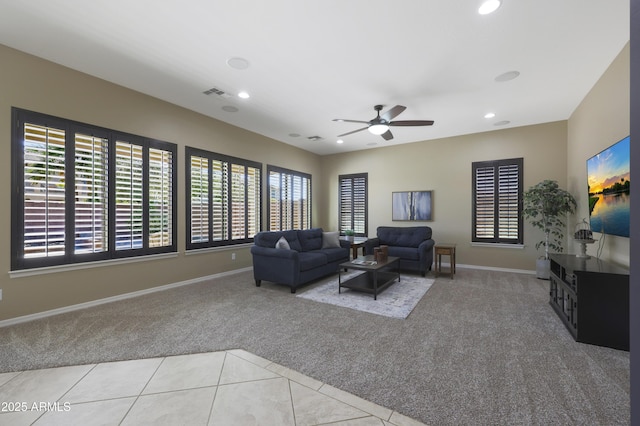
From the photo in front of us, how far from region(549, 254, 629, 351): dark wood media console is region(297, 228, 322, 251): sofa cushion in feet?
12.8

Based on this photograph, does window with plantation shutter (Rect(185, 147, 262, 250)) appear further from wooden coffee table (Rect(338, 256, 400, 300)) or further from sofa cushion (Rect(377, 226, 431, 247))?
sofa cushion (Rect(377, 226, 431, 247))

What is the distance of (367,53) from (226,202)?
3714mm

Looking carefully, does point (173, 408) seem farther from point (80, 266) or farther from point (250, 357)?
point (80, 266)

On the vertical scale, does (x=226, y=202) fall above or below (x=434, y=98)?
below

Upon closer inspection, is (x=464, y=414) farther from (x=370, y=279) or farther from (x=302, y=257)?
(x=302, y=257)

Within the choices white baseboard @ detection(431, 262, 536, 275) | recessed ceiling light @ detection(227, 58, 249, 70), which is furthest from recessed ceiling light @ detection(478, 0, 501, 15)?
white baseboard @ detection(431, 262, 536, 275)

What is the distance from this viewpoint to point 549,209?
4934 millimetres

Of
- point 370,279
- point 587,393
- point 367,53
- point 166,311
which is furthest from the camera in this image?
point 370,279

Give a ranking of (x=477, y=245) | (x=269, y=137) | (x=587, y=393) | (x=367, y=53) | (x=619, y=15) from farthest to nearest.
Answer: (x=269, y=137) < (x=477, y=245) < (x=367, y=53) < (x=619, y=15) < (x=587, y=393)

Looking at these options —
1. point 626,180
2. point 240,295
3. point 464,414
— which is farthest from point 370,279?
point 626,180

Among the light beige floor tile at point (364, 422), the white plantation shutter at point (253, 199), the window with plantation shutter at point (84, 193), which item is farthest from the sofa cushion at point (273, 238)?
the light beige floor tile at point (364, 422)

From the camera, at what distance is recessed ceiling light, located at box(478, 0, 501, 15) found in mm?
2432

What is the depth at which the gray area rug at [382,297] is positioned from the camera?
143 inches

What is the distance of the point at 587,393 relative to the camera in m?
2.02
